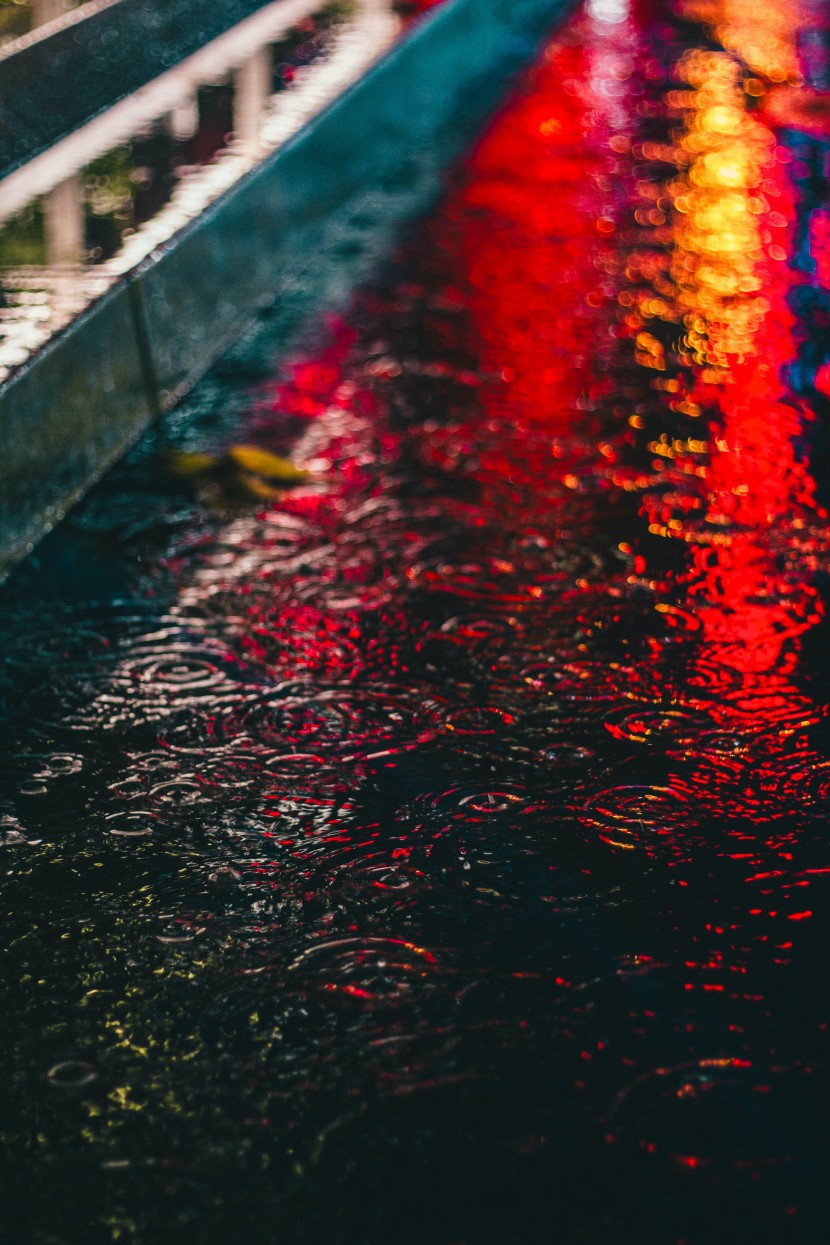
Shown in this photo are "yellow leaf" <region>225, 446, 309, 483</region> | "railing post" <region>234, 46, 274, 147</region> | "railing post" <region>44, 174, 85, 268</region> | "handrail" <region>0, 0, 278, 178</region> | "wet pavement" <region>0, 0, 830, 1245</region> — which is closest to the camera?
"wet pavement" <region>0, 0, 830, 1245</region>

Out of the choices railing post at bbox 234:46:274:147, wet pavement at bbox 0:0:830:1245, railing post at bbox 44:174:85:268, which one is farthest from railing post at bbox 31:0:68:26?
wet pavement at bbox 0:0:830:1245

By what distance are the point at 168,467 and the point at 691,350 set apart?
2.08 metres

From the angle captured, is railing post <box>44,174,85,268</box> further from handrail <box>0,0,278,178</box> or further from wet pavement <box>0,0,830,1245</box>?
wet pavement <box>0,0,830,1245</box>

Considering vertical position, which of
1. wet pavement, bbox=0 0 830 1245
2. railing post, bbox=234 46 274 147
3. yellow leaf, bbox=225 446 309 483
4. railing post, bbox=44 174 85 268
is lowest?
wet pavement, bbox=0 0 830 1245

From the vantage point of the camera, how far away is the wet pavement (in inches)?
82.7

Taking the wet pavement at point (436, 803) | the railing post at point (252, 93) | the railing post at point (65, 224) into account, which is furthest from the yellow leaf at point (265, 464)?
the railing post at point (252, 93)

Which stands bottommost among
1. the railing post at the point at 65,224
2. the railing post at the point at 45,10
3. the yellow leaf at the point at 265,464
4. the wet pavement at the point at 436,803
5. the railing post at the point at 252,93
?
the wet pavement at the point at 436,803

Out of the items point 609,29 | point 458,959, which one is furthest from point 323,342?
point 609,29

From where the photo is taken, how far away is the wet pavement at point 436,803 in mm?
2102

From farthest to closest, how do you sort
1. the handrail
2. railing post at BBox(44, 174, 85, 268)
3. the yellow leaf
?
the handrail < railing post at BBox(44, 174, 85, 268) < the yellow leaf

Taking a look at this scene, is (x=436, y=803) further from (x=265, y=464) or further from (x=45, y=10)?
(x=45, y=10)

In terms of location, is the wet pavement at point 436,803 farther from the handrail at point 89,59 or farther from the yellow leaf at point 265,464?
the handrail at point 89,59

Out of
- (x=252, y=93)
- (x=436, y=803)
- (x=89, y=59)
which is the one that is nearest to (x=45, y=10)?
(x=89, y=59)

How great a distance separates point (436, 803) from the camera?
2848mm
